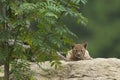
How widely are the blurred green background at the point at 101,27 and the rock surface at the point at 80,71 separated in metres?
29.8

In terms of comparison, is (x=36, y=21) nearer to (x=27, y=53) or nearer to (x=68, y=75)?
(x=27, y=53)

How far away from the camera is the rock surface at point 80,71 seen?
14.0 metres

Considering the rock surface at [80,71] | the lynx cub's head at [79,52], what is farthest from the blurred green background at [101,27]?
the rock surface at [80,71]

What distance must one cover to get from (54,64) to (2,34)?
1.38 m

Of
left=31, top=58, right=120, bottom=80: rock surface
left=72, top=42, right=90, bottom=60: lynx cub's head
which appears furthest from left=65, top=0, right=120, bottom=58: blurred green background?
left=31, top=58, right=120, bottom=80: rock surface

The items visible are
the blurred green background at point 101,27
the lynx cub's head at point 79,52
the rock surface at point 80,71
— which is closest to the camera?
the rock surface at point 80,71

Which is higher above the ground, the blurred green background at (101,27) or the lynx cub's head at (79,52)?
the blurred green background at (101,27)

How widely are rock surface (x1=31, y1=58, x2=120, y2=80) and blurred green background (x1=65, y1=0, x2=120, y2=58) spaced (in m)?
29.8

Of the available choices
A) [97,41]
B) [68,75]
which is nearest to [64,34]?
[68,75]

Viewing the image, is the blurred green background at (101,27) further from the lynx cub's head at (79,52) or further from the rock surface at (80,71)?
the rock surface at (80,71)

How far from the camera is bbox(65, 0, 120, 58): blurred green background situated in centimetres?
4638

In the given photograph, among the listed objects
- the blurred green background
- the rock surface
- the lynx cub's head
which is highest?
the blurred green background

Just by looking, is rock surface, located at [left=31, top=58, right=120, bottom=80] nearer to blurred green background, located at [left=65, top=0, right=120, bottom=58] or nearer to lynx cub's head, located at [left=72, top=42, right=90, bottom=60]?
lynx cub's head, located at [left=72, top=42, right=90, bottom=60]

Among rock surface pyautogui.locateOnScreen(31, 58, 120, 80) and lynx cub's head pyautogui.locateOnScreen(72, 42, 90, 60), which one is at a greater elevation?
lynx cub's head pyautogui.locateOnScreen(72, 42, 90, 60)
